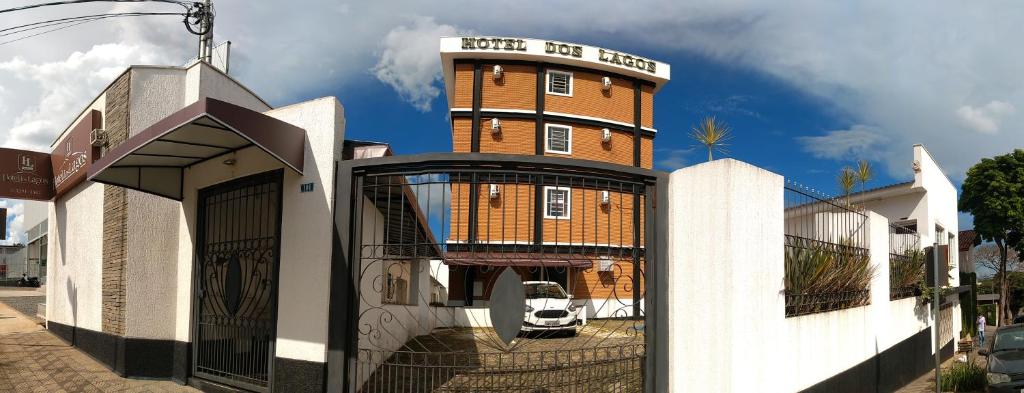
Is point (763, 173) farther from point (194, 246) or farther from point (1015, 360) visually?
point (194, 246)

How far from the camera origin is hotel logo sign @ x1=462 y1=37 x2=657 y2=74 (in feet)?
74.8

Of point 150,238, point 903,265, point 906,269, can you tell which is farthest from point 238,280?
point 906,269

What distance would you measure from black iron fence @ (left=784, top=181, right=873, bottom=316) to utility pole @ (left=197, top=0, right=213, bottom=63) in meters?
9.94

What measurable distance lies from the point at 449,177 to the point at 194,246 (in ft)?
14.5

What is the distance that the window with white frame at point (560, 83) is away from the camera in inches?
930

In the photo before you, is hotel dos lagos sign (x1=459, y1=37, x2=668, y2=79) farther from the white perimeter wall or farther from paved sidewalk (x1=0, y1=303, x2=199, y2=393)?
the white perimeter wall

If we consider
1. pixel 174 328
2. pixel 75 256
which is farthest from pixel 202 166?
pixel 75 256

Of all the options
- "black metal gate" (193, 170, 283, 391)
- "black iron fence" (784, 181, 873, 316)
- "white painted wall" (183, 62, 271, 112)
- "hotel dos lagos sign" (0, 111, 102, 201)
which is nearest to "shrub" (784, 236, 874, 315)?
"black iron fence" (784, 181, 873, 316)

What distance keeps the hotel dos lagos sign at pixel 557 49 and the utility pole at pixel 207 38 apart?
38.8 ft

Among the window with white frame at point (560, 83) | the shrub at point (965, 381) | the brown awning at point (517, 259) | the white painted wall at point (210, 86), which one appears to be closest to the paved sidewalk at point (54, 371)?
the white painted wall at point (210, 86)

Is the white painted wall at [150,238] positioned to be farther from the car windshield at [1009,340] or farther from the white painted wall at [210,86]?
the car windshield at [1009,340]

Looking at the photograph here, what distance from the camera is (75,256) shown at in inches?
459

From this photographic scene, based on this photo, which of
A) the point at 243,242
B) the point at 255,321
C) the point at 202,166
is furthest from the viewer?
the point at 202,166

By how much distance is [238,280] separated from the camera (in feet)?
25.6
